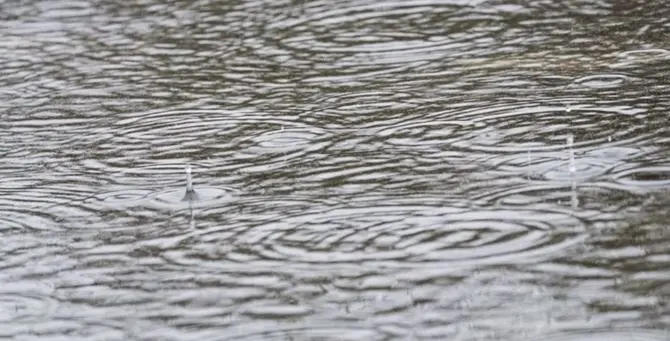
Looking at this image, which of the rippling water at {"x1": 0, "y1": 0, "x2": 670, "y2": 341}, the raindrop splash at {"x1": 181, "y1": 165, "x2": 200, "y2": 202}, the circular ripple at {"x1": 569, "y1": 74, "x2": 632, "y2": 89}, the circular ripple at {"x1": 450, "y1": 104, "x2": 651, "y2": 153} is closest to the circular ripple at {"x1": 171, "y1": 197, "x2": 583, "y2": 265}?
the rippling water at {"x1": 0, "y1": 0, "x2": 670, "y2": 341}

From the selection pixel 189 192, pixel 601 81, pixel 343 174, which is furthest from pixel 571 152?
pixel 189 192

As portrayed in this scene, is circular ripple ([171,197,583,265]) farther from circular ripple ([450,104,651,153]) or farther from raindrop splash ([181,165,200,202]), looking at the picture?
circular ripple ([450,104,651,153])

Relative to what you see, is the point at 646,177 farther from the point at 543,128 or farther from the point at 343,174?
the point at 343,174

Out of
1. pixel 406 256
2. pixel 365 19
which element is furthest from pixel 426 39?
pixel 406 256

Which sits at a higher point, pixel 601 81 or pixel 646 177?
pixel 646 177

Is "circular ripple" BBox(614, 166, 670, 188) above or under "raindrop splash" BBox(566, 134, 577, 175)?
above

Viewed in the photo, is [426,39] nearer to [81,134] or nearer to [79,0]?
[81,134]

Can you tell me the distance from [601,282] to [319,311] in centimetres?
66

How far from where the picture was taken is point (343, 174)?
189 inches

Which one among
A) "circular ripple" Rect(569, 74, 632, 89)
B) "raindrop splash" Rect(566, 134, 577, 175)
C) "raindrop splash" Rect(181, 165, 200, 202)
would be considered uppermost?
"raindrop splash" Rect(566, 134, 577, 175)

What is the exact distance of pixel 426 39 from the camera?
261 inches

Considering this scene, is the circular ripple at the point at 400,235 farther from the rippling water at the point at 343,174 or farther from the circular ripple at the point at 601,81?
the circular ripple at the point at 601,81

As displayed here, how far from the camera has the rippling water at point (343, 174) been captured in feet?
12.0

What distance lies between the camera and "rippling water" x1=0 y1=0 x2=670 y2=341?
3656 mm
